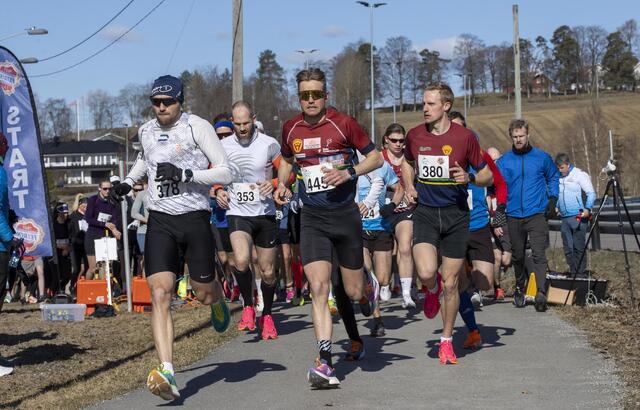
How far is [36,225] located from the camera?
1332 cm

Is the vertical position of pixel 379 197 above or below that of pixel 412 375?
above

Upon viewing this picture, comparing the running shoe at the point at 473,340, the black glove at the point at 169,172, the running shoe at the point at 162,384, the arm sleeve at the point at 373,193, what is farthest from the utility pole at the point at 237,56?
the running shoe at the point at 162,384

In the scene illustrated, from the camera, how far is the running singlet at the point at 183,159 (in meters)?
7.84

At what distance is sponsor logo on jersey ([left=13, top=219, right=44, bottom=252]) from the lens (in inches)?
520

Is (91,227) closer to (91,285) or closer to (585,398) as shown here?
(91,285)

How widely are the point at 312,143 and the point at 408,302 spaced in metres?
5.53

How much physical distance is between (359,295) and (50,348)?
14.0 feet

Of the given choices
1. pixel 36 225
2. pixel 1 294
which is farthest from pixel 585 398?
pixel 36 225

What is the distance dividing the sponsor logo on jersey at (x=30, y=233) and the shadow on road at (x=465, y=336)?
543 cm

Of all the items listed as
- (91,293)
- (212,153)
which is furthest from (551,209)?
(91,293)

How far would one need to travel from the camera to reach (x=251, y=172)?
11375 millimetres

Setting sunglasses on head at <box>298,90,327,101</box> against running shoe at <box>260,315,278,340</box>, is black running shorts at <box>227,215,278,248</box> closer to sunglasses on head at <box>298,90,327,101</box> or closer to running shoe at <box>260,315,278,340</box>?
running shoe at <box>260,315,278,340</box>

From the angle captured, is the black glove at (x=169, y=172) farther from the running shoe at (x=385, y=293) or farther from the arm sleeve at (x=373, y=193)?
the running shoe at (x=385, y=293)

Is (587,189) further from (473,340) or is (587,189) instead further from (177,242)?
(177,242)
